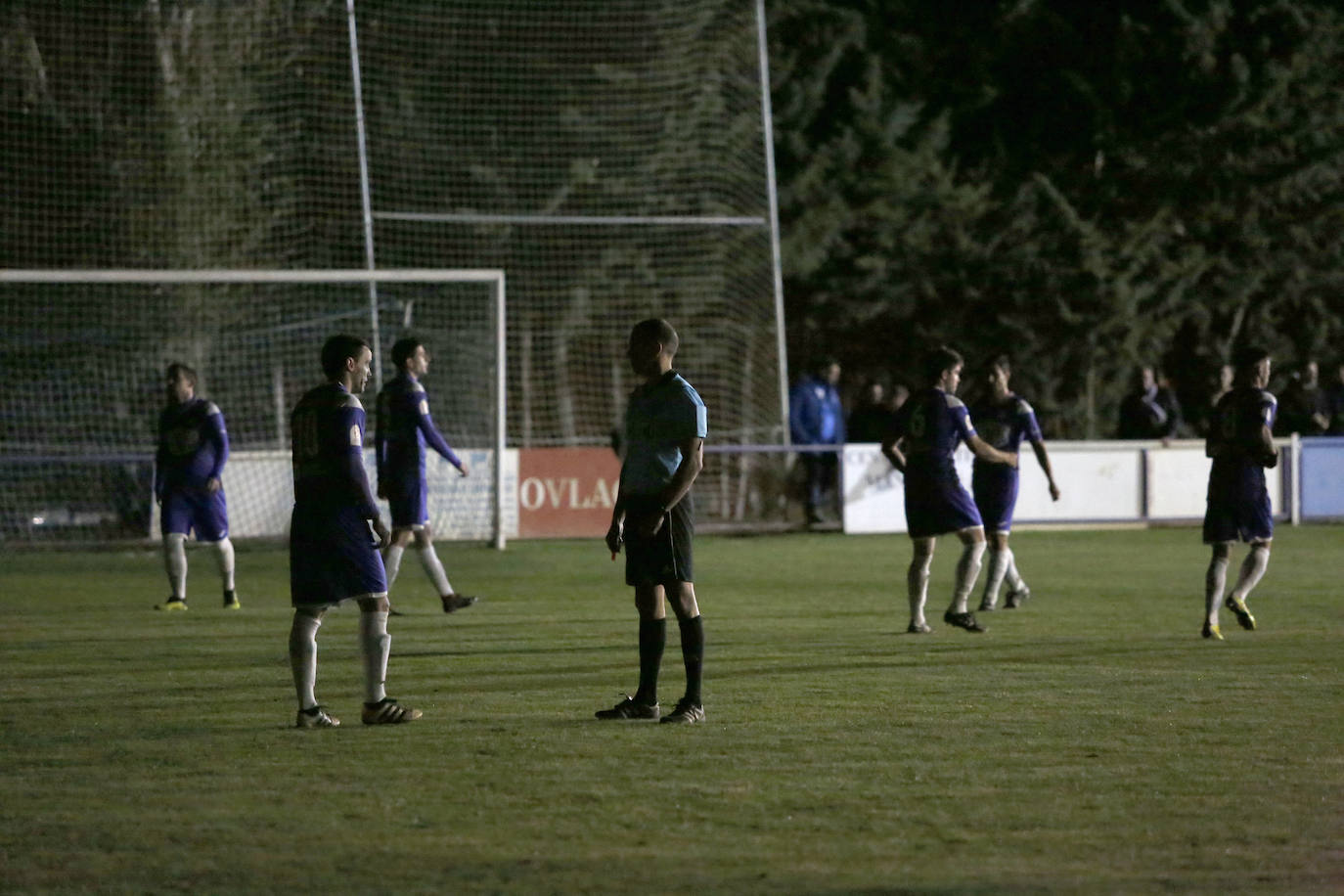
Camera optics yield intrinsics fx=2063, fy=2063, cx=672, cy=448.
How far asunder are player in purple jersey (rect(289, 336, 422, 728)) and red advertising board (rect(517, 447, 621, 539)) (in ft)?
52.3

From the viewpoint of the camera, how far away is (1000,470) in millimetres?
15289

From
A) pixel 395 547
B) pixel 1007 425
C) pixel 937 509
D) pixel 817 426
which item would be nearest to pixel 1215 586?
pixel 937 509

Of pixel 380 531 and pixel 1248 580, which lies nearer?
pixel 380 531

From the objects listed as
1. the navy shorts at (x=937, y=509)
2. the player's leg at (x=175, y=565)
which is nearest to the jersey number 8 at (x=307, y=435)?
the navy shorts at (x=937, y=509)

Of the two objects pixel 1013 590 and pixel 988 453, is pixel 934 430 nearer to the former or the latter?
pixel 988 453

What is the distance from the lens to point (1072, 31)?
43688mm

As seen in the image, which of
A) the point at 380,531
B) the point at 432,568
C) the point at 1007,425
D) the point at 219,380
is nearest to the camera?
the point at 380,531

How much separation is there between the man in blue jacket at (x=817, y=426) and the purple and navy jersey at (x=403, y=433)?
12055 millimetres

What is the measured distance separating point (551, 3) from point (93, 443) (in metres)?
9.77

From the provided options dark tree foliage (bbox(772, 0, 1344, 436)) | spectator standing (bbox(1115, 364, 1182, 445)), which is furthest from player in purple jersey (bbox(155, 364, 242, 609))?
dark tree foliage (bbox(772, 0, 1344, 436))

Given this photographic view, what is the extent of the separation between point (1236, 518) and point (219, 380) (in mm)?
17678

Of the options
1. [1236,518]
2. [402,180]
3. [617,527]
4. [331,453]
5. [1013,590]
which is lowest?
[1013,590]

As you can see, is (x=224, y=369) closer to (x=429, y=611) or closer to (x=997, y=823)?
(x=429, y=611)

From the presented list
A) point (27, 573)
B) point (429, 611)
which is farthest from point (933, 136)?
point (429, 611)
